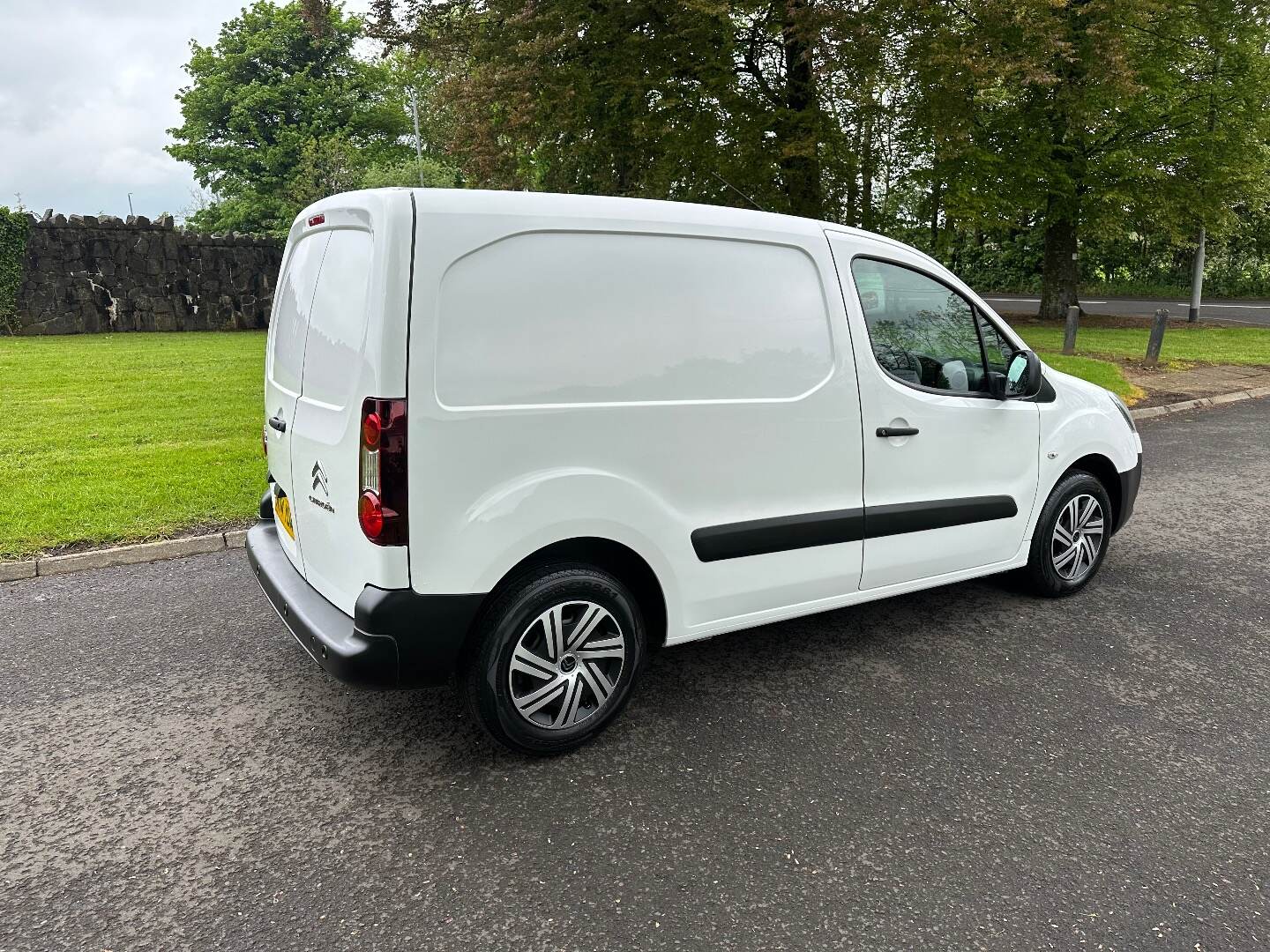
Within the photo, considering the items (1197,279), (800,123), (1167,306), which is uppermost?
(800,123)

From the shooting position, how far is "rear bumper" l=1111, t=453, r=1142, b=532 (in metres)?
4.75

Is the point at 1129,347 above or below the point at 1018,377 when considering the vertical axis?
above

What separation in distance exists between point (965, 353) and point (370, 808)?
312 cm

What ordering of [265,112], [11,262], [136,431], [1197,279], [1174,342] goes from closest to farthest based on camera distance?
[136,431] → [1174,342] → [11,262] → [1197,279] → [265,112]

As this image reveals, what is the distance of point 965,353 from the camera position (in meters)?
4.02

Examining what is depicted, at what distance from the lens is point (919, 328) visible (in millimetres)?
3836

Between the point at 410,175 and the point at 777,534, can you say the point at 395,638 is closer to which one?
the point at 777,534

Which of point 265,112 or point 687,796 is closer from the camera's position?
point 687,796

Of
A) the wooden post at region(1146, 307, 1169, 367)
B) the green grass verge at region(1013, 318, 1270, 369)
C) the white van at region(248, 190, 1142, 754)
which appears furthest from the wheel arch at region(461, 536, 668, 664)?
the green grass verge at region(1013, 318, 1270, 369)

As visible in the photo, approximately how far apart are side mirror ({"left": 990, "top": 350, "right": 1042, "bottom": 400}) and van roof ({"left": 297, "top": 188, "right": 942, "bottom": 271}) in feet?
3.56

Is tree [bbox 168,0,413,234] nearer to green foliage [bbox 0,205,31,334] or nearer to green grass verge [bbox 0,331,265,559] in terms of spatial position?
green foliage [bbox 0,205,31,334]

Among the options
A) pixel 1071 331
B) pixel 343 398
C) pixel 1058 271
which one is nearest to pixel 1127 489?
pixel 343 398

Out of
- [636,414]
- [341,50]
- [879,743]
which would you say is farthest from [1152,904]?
[341,50]

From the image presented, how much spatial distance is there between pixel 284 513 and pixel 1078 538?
391 centimetres
